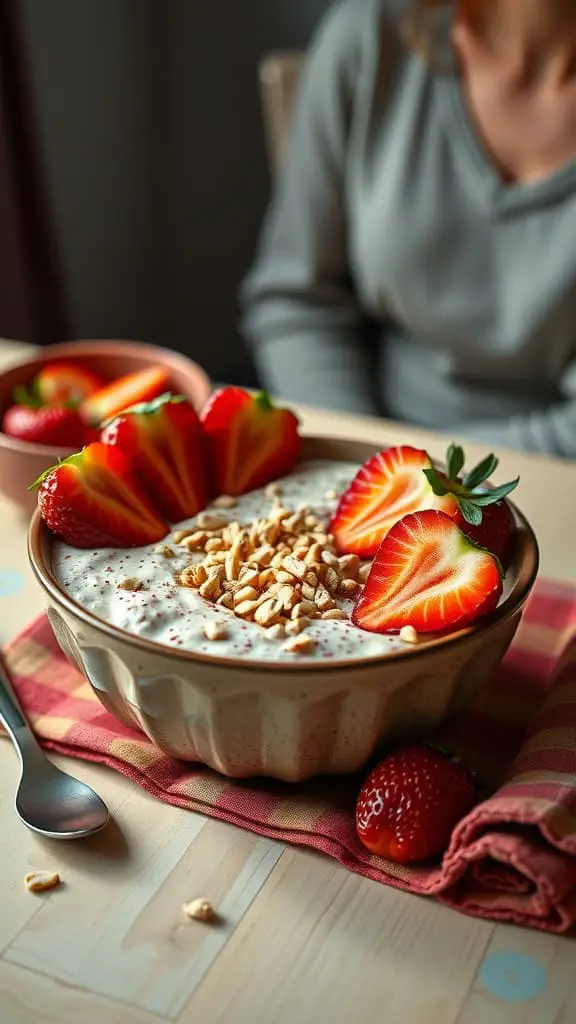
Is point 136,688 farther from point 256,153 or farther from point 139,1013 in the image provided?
point 256,153

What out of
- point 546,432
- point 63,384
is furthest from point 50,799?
point 546,432

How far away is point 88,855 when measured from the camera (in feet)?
2.35

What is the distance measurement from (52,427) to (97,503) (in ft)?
0.79

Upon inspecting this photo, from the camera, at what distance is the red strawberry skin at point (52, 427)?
1021 millimetres

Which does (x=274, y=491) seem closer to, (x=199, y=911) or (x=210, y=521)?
(x=210, y=521)

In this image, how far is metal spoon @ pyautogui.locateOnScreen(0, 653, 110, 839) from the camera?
0.73 m

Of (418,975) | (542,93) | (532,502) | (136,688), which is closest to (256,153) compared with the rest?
(542,93)

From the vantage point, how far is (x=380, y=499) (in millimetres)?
833

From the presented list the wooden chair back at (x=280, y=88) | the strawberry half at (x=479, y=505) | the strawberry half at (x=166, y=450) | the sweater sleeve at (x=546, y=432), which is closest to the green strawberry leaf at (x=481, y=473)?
the strawberry half at (x=479, y=505)

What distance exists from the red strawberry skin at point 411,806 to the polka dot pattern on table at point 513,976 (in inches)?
3.0

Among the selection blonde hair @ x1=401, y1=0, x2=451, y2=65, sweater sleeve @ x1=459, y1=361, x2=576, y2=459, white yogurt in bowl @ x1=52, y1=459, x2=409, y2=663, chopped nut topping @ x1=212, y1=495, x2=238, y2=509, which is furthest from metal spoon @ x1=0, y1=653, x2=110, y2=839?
blonde hair @ x1=401, y1=0, x2=451, y2=65

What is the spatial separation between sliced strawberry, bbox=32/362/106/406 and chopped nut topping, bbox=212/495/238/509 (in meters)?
0.28

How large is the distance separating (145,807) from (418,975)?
0.21 metres

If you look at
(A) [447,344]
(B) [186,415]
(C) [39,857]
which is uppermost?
(B) [186,415]
